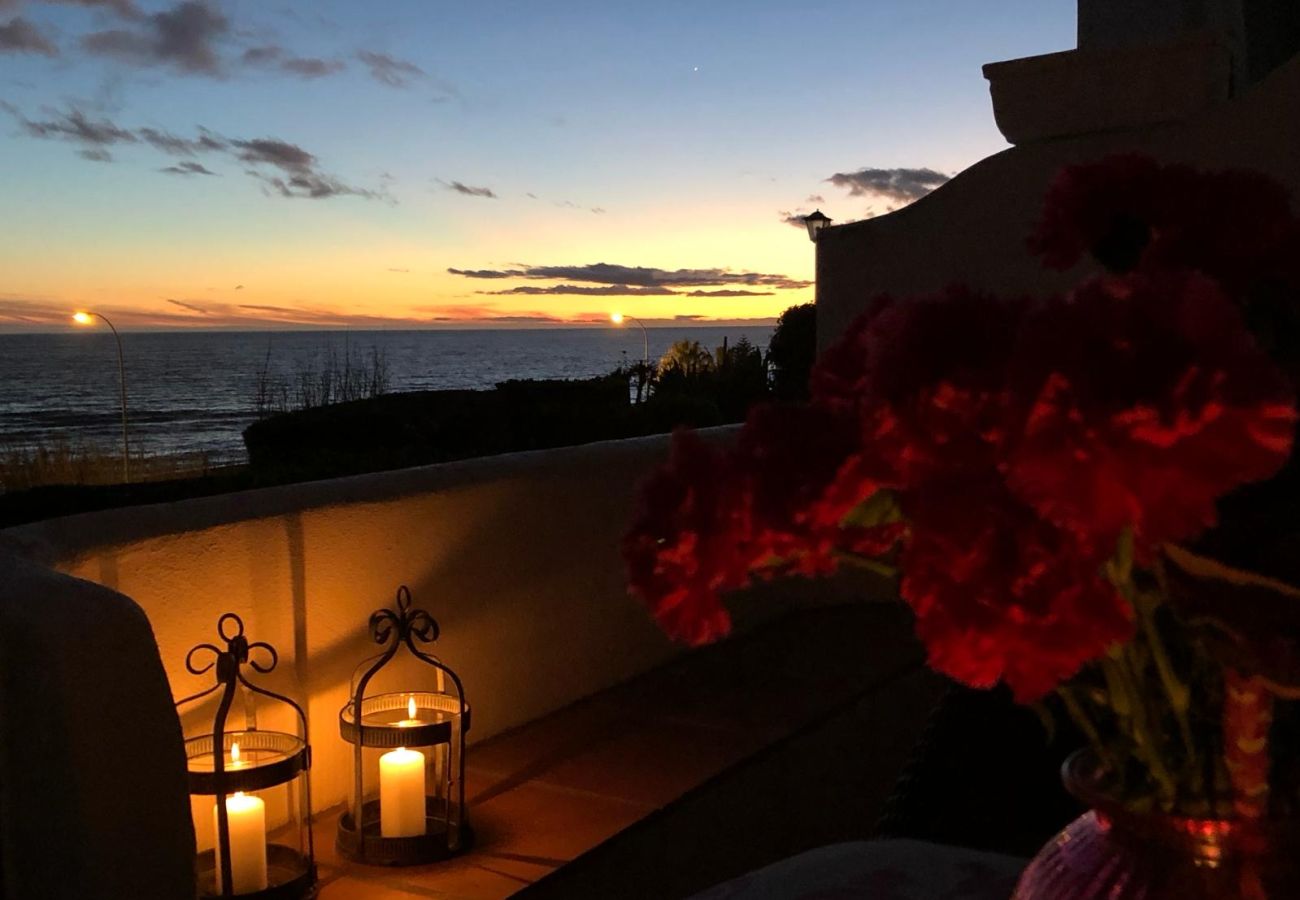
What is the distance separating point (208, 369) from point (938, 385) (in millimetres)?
49163

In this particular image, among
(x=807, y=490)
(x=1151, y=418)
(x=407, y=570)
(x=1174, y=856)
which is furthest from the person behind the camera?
(x=407, y=570)

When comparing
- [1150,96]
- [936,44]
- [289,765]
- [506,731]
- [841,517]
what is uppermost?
[936,44]

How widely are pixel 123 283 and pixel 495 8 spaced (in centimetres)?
1354

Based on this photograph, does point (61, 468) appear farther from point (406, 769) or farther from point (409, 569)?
point (406, 769)

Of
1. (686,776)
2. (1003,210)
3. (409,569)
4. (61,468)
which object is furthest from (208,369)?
(686,776)

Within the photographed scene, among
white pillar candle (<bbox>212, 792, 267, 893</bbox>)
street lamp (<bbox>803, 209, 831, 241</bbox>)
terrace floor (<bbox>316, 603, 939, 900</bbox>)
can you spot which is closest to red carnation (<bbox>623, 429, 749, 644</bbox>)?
white pillar candle (<bbox>212, 792, 267, 893</bbox>)

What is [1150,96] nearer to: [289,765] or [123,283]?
Answer: [289,765]

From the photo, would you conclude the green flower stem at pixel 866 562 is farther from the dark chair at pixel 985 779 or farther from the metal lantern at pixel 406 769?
the metal lantern at pixel 406 769

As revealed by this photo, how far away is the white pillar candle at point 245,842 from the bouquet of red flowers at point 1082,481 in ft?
5.33

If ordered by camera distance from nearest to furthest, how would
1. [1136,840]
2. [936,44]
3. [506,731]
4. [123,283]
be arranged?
[1136,840] → [506,731] → [936,44] → [123,283]

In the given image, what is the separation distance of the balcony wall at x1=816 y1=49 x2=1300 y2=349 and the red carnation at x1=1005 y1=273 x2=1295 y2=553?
130 inches

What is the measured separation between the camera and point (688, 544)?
677mm

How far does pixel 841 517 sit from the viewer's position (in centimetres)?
66

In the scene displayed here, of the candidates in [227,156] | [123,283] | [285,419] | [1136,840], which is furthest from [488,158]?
[1136,840]
